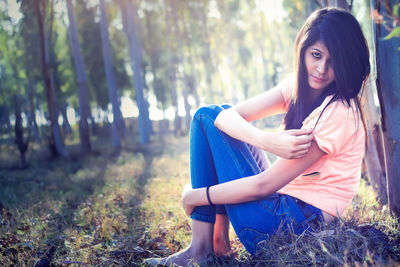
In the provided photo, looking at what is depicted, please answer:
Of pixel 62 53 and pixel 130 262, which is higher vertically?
pixel 62 53

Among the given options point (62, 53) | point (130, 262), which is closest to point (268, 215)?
point (130, 262)

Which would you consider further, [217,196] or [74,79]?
[74,79]

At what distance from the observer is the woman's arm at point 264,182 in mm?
1909

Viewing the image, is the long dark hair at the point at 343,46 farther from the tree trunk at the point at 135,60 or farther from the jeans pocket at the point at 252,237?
the tree trunk at the point at 135,60

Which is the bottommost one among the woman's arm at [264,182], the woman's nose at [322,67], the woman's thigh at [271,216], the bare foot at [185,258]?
the bare foot at [185,258]

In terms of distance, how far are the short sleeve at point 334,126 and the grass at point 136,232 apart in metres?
0.55

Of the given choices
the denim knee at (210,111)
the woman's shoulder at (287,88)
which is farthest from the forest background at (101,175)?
the denim knee at (210,111)

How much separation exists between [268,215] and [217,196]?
0.35m

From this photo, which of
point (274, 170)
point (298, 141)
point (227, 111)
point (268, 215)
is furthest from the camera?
point (227, 111)

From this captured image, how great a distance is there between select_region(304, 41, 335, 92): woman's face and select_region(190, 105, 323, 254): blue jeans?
65cm

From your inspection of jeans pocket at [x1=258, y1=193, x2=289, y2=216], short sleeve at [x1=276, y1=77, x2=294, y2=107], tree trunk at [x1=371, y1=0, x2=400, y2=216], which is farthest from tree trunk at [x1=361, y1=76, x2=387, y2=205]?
jeans pocket at [x1=258, y1=193, x2=289, y2=216]

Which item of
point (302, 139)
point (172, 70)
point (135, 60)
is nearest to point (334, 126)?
point (302, 139)

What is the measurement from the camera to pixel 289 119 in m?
2.35

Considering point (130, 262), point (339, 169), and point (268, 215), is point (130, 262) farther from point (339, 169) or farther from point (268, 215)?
point (339, 169)
